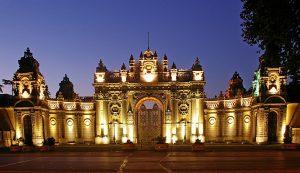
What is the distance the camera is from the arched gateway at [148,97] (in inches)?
2191

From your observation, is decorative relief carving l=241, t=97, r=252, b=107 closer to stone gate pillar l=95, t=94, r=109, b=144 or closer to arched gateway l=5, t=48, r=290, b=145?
arched gateway l=5, t=48, r=290, b=145

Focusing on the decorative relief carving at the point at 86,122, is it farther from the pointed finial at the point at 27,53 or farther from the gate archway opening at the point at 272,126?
the gate archway opening at the point at 272,126

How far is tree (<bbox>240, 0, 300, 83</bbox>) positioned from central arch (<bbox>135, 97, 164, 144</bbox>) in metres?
35.7

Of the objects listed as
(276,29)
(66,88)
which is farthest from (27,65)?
(276,29)

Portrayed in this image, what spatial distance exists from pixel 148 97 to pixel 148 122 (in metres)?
4.89

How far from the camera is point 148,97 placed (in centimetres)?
5666

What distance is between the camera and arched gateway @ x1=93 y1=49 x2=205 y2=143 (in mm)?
55656

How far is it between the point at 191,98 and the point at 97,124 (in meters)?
13.7

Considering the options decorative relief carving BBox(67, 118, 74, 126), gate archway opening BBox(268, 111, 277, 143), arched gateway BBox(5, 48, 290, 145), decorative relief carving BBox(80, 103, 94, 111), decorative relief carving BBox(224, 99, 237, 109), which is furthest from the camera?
decorative relief carving BBox(80, 103, 94, 111)

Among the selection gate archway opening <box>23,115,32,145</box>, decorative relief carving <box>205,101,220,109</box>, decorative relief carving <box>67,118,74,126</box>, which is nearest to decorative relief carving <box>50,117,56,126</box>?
→ decorative relief carving <box>67,118,74,126</box>

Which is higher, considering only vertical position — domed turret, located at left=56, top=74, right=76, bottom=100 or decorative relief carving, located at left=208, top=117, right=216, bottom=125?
domed turret, located at left=56, top=74, right=76, bottom=100

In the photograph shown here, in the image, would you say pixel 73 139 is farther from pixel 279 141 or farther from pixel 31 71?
pixel 279 141

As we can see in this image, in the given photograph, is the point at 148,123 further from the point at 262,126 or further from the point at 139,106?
the point at 262,126

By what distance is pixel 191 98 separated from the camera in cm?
5594
